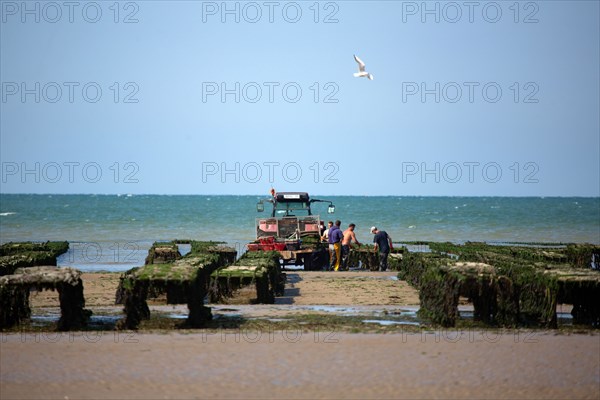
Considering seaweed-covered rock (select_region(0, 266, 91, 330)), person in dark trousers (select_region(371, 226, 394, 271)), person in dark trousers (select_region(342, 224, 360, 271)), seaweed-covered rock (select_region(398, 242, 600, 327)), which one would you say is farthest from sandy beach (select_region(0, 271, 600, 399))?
person in dark trousers (select_region(342, 224, 360, 271))

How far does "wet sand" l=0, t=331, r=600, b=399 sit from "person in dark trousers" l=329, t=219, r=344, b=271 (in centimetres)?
1856

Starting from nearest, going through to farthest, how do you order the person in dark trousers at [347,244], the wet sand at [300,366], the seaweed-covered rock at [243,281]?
the wet sand at [300,366] < the seaweed-covered rock at [243,281] < the person in dark trousers at [347,244]

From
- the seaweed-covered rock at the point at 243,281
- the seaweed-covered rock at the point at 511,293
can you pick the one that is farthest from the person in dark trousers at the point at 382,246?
the seaweed-covered rock at the point at 511,293

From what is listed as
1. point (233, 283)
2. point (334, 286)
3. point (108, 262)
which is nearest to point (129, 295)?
point (233, 283)

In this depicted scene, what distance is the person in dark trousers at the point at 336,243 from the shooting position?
35062 mm

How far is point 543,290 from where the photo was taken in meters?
Answer: 17.6

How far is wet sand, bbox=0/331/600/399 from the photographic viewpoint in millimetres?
11977

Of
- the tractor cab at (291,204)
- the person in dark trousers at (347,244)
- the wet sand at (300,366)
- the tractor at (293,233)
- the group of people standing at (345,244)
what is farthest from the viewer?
the tractor cab at (291,204)

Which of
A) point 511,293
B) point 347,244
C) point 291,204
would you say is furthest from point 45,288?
point 291,204

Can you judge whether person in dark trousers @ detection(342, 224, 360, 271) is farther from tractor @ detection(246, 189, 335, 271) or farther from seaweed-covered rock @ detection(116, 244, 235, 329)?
seaweed-covered rock @ detection(116, 244, 235, 329)

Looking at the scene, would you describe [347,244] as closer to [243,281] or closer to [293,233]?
[293,233]

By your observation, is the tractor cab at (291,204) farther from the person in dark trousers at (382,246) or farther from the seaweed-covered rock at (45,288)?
the seaweed-covered rock at (45,288)

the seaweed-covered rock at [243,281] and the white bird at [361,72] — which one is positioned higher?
the white bird at [361,72]

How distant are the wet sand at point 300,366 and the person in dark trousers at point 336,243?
1856 centimetres
